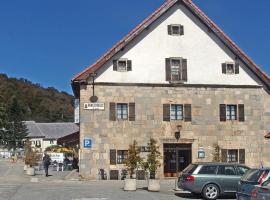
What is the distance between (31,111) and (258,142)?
134 meters

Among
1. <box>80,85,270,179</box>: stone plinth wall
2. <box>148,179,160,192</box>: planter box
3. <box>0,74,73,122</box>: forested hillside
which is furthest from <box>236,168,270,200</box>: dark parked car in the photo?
<box>0,74,73,122</box>: forested hillside

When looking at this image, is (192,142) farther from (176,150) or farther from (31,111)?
(31,111)

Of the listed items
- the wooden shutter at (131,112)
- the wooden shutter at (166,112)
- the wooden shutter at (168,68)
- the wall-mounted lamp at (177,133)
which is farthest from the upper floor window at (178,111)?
the wooden shutter at (131,112)

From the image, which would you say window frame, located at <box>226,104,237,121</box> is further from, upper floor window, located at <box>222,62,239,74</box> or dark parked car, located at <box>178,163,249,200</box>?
dark parked car, located at <box>178,163,249,200</box>

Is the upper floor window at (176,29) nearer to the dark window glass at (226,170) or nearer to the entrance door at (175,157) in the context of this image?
the entrance door at (175,157)

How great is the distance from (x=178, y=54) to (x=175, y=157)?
6.93 m

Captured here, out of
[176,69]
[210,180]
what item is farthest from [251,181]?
[176,69]

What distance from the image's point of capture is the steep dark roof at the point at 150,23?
34.0m

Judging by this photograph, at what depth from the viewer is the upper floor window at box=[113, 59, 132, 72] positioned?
34406 millimetres

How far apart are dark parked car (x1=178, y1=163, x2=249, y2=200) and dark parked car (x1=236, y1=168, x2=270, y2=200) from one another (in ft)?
17.6

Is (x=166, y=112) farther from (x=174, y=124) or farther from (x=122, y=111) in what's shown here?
(x=122, y=111)

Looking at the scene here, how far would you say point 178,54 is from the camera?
3522cm

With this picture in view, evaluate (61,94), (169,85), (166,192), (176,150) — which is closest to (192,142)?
(176,150)

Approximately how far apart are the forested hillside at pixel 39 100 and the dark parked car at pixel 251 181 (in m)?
137
